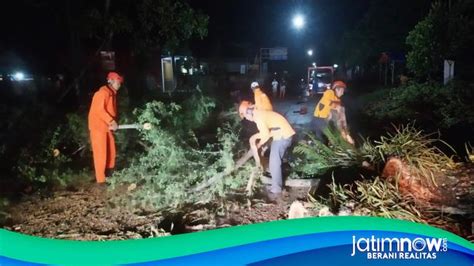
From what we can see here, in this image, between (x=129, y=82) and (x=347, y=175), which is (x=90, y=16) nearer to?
(x=129, y=82)

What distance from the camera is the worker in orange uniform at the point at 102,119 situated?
20.1 ft

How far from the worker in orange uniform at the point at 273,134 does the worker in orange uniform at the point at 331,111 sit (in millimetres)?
1777

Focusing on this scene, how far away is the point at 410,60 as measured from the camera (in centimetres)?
1252

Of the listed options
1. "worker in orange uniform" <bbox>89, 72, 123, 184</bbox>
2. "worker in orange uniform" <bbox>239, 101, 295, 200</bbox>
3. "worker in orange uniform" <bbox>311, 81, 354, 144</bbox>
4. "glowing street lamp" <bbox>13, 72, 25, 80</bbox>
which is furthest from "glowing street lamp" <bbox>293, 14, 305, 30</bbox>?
"worker in orange uniform" <bbox>239, 101, 295, 200</bbox>

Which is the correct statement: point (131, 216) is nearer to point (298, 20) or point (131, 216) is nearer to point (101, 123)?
point (101, 123)

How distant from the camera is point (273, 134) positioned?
219 inches

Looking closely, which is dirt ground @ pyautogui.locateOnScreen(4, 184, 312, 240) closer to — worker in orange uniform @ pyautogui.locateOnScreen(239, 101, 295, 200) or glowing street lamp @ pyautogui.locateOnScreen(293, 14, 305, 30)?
worker in orange uniform @ pyautogui.locateOnScreen(239, 101, 295, 200)

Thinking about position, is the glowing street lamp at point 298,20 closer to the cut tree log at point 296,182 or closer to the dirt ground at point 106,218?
the cut tree log at point 296,182

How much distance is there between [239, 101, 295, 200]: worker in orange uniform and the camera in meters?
5.32

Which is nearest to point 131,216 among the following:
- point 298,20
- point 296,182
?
point 296,182

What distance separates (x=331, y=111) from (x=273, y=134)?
84.7 inches

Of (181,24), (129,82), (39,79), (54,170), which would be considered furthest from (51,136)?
(39,79)

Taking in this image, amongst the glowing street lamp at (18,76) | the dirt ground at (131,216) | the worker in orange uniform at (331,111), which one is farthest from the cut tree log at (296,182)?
the glowing street lamp at (18,76)

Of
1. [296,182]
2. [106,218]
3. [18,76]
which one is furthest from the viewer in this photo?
[18,76]
